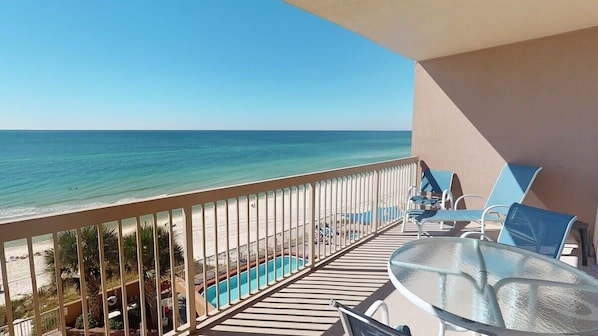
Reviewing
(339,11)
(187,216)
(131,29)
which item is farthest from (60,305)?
(131,29)

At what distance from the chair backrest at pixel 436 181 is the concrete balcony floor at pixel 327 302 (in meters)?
1.58

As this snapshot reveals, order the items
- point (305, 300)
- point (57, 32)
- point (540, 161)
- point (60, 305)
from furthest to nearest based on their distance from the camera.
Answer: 1. point (57, 32)
2. point (540, 161)
3. point (305, 300)
4. point (60, 305)

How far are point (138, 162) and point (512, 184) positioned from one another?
22936 mm

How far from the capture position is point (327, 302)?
2.42 m

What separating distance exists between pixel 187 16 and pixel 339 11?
857 inches

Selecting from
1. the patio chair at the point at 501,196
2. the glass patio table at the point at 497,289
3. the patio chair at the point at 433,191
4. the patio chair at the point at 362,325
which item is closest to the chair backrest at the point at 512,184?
the patio chair at the point at 501,196

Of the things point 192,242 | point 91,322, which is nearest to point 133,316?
point 91,322

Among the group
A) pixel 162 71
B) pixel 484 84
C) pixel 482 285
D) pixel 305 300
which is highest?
pixel 162 71

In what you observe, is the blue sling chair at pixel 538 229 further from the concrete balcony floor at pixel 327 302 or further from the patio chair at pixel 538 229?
the concrete balcony floor at pixel 327 302

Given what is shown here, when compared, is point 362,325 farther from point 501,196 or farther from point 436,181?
point 436,181

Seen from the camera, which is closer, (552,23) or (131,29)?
(552,23)

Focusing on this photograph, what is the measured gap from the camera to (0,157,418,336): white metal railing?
152cm

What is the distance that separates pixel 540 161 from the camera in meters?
3.94

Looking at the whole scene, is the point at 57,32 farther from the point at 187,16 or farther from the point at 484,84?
the point at 484,84
